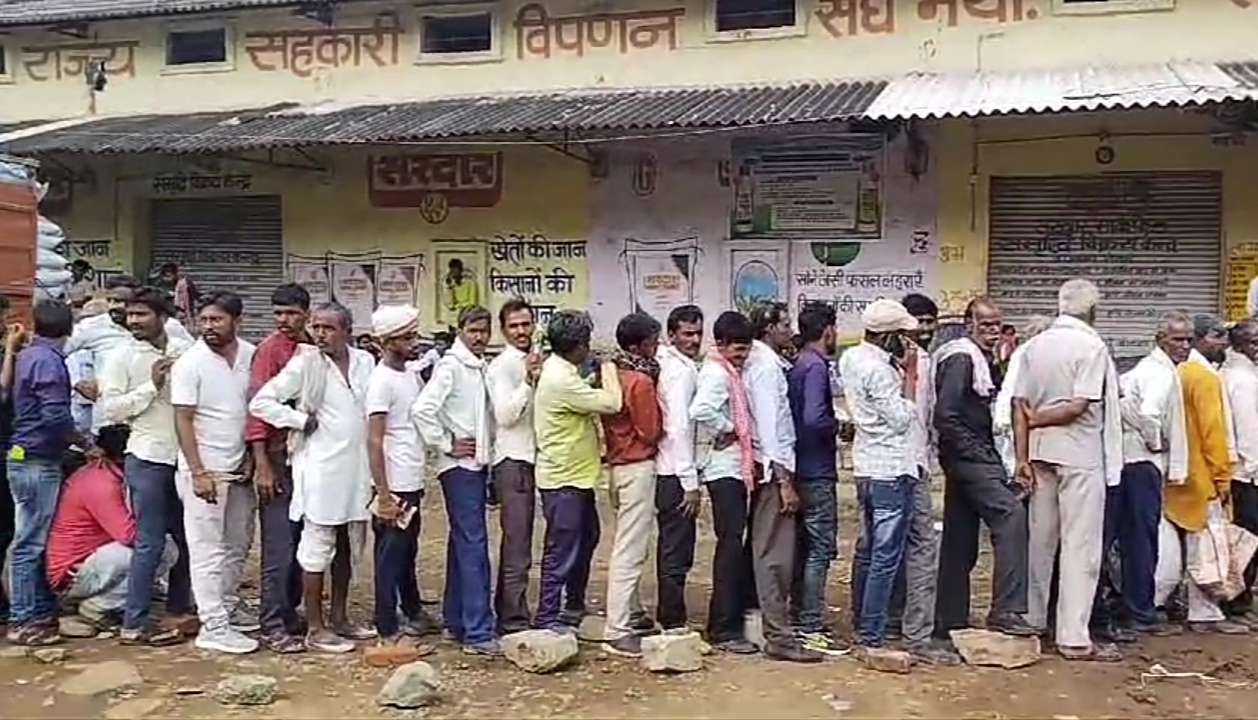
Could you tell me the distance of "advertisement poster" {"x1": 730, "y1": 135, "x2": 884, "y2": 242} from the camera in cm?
1212

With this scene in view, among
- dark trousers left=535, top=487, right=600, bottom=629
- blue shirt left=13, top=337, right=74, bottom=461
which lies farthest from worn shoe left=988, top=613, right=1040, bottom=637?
blue shirt left=13, top=337, right=74, bottom=461

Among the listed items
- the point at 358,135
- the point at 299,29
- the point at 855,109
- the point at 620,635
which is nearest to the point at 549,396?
the point at 620,635

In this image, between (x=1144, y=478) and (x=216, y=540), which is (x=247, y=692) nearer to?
(x=216, y=540)

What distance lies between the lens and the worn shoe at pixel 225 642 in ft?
20.1

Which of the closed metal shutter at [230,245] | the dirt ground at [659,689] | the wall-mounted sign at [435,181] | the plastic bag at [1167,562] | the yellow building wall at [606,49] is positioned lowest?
the dirt ground at [659,689]

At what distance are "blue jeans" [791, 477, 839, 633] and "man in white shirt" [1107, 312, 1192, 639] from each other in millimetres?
1256

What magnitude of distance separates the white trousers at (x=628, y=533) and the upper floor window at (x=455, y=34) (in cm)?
854

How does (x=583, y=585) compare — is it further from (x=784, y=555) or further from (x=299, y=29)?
(x=299, y=29)

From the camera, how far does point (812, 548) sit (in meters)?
6.16

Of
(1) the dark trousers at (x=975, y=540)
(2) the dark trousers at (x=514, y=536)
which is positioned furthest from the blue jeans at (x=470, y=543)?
(1) the dark trousers at (x=975, y=540)

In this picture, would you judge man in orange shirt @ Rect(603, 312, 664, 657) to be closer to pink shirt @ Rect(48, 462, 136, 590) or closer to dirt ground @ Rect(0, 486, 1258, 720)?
dirt ground @ Rect(0, 486, 1258, 720)

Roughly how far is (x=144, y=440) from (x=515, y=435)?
65.3 inches

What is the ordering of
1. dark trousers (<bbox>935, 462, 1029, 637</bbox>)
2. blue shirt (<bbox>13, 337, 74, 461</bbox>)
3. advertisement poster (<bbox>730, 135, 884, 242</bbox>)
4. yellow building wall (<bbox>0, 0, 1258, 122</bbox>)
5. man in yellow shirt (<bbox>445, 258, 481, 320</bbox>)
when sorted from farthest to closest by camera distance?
man in yellow shirt (<bbox>445, 258, 481, 320</bbox>), advertisement poster (<bbox>730, 135, 884, 242</bbox>), yellow building wall (<bbox>0, 0, 1258, 122</bbox>), blue shirt (<bbox>13, 337, 74, 461</bbox>), dark trousers (<bbox>935, 462, 1029, 637</bbox>)

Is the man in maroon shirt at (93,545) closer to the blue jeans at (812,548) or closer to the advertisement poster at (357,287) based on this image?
the blue jeans at (812,548)
